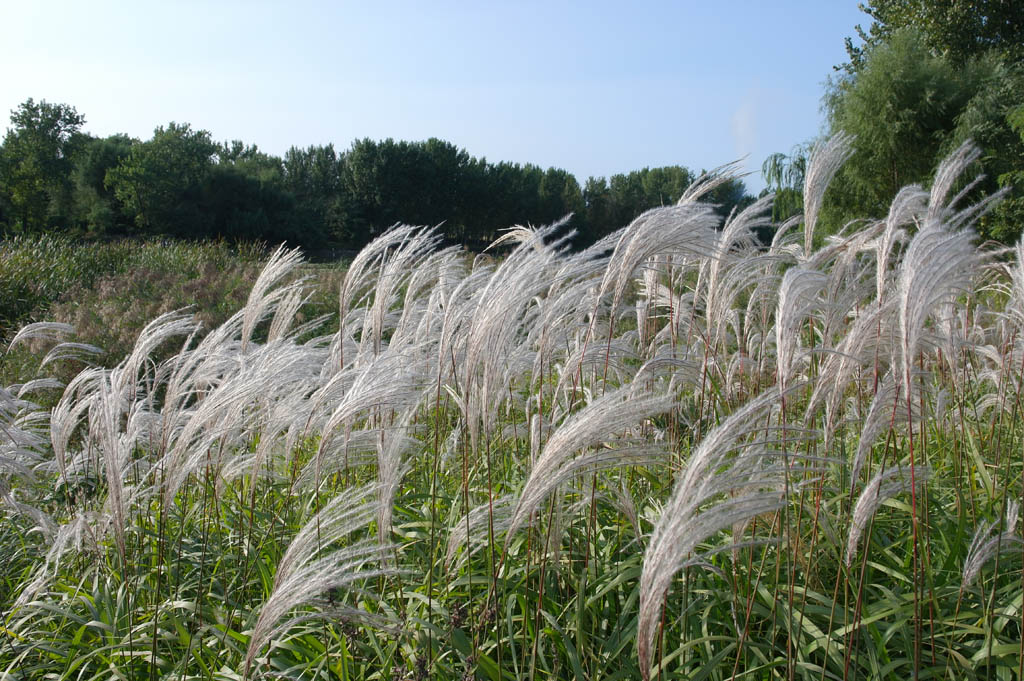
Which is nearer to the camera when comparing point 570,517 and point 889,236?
point 889,236

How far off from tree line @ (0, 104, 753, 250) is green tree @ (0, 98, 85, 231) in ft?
0.21

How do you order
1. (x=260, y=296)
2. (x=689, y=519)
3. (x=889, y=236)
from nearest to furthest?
(x=689, y=519) → (x=889, y=236) → (x=260, y=296)

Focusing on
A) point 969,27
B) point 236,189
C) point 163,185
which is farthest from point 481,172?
point 969,27

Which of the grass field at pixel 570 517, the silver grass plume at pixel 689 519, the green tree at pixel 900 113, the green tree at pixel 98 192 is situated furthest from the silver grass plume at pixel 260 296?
the green tree at pixel 98 192

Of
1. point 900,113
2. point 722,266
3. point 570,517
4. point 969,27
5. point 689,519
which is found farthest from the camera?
point 969,27

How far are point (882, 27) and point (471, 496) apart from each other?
3459 centimetres

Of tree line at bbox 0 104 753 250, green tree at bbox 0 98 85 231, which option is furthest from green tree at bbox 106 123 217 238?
green tree at bbox 0 98 85 231

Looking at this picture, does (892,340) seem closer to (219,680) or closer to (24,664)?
(219,680)

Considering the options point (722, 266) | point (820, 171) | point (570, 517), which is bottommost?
point (570, 517)

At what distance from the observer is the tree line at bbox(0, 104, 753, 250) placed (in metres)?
34.8

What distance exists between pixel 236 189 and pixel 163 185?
3.99 m

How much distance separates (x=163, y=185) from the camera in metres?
34.4

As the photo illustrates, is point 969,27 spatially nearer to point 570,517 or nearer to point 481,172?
point 570,517

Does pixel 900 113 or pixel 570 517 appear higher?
pixel 900 113
